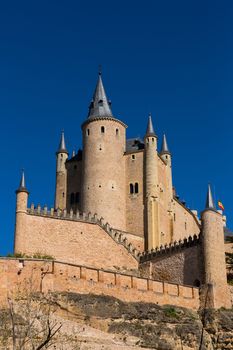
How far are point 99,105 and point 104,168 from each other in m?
8.14

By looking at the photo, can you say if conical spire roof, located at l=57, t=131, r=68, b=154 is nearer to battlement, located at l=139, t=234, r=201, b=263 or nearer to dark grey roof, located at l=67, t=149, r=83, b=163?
dark grey roof, located at l=67, t=149, r=83, b=163

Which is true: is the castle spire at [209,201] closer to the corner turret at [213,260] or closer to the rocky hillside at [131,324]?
the corner turret at [213,260]

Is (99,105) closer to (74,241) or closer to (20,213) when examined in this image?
(74,241)

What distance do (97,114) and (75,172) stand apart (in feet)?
20.0

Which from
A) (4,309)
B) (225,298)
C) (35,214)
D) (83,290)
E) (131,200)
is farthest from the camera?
(131,200)

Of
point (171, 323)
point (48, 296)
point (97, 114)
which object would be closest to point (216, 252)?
point (171, 323)

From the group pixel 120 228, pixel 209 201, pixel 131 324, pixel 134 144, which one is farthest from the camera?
pixel 134 144

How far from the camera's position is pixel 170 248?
60.2m

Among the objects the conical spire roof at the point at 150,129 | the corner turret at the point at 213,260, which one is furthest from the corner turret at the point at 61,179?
the corner turret at the point at 213,260

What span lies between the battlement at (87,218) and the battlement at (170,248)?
2.74 ft

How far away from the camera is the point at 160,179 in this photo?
6981 cm

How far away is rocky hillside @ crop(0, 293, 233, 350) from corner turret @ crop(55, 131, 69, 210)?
23044mm

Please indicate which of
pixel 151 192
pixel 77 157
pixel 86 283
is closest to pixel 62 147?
pixel 77 157

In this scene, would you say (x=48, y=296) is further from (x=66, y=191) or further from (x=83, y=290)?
(x=66, y=191)
